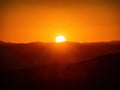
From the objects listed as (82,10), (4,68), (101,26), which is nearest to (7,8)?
(82,10)

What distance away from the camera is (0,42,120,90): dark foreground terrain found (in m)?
0.72

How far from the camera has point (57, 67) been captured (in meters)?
0.72

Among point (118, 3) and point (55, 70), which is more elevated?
point (118, 3)

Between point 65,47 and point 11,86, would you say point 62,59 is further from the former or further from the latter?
point 11,86

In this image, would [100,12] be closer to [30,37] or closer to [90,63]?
[30,37]

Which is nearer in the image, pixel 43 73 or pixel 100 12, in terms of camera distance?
pixel 43 73

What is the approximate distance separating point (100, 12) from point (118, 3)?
0.12 metres

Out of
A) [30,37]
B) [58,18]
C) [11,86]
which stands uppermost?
[58,18]

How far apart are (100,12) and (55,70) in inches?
29.7

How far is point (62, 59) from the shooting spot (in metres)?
0.73

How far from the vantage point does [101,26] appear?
136cm

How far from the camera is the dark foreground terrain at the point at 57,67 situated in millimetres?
719

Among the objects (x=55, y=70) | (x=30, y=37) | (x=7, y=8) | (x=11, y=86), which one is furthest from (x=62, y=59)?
(x=7, y=8)

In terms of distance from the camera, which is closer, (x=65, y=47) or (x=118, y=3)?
(x=65, y=47)
